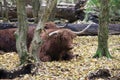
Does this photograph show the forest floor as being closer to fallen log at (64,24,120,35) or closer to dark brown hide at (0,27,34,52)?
dark brown hide at (0,27,34,52)

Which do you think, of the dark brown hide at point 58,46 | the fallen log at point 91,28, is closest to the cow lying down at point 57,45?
the dark brown hide at point 58,46

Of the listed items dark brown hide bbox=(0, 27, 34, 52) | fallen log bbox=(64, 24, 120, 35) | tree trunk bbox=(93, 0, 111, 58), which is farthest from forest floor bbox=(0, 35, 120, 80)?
fallen log bbox=(64, 24, 120, 35)

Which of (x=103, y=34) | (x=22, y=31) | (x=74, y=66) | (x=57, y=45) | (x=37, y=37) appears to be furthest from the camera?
(x=57, y=45)

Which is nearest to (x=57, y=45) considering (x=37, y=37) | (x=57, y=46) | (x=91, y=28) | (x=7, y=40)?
(x=57, y=46)

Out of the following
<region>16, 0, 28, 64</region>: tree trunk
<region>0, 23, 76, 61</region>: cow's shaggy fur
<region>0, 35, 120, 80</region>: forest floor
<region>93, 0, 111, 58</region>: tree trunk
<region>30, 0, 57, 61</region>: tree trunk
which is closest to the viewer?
<region>0, 35, 120, 80</region>: forest floor

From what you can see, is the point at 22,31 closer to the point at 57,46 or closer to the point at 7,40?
the point at 57,46

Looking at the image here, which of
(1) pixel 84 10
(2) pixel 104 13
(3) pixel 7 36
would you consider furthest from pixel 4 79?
(1) pixel 84 10

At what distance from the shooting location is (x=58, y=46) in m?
7.59

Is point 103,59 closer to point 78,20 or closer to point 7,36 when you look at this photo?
point 7,36

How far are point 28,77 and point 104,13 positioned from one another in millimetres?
2427

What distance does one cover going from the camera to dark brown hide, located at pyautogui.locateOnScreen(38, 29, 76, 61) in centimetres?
748

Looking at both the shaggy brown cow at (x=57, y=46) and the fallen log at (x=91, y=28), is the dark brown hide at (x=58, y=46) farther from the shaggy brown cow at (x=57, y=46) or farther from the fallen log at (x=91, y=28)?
the fallen log at (x=91, y=28)

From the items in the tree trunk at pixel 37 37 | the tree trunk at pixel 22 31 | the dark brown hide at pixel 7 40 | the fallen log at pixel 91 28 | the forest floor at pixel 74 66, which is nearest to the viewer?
the forest floor at pixel 74 66

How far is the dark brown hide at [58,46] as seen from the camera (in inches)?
294
